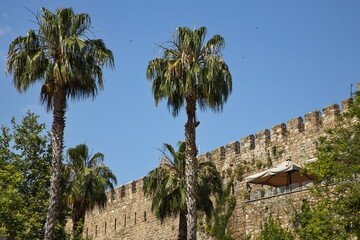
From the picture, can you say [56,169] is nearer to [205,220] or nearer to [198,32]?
[198,32]

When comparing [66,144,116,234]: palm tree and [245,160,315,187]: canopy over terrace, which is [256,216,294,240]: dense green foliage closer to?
[245,160,315,187]: canopy over terrace

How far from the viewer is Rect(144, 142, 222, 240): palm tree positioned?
3047 centimetres

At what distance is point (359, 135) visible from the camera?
23.5 meters

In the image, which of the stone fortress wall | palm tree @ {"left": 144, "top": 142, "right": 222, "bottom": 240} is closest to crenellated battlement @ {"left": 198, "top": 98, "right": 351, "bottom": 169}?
the stone fortress wall

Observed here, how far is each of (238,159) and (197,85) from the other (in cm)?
1051

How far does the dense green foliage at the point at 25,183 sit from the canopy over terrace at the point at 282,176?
9.64 meters

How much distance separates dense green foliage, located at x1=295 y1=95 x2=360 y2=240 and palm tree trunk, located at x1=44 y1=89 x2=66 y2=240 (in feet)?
30.4

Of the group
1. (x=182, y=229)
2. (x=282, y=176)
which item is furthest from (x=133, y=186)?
(x=282, y=176)

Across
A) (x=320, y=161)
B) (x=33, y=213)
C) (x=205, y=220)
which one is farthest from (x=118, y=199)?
(x=320, y=161)

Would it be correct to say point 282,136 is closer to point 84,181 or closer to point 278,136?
point 278,136

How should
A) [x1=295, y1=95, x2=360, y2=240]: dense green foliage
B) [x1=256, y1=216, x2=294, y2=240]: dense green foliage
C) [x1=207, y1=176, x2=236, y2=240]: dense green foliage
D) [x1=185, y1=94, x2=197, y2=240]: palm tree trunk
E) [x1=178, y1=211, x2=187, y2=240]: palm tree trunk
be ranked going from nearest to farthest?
[x1=295, y1=95, x2=360, y2=240]: dense green foliage < [x1=185, y1=94, x2=197, y2=240]: palm tree trunk < [x1=256, y1=216, x2=294, y2=240]: dense green foliage < [x1=178, y1=211, x2=187, y2=240]: palm tree trunk < [x1=207, y1=176, x2=236, y2=240]: dense green foliage

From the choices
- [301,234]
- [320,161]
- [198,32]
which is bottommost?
[301,234]

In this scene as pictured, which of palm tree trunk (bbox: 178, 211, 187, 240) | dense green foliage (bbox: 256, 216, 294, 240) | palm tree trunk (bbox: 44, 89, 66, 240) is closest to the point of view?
palm tree trunk (bbox: 44, 89, 66, 240)

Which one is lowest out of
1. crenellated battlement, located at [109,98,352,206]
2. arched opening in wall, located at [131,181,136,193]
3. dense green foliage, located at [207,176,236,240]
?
dense green foliage, located at [207,176,236,240]
